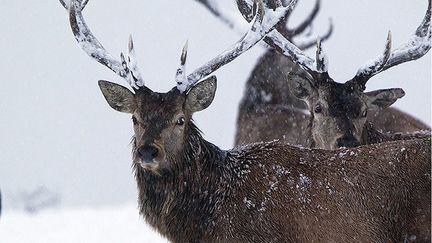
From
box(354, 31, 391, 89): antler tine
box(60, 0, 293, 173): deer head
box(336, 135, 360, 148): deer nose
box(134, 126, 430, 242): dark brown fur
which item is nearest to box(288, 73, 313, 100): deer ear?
box(354, 31, 391, 89): antler tine

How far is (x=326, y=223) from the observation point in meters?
7.09

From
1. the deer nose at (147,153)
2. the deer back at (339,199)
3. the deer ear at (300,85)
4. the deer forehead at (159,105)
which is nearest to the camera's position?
the deer back at (339,199)

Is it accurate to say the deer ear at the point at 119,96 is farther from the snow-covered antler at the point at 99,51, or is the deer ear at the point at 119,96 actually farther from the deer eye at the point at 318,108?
the deer eye at the point at 318,108

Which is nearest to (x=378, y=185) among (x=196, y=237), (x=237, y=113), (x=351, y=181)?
(x=351, y=181)

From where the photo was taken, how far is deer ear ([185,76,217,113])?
785cm

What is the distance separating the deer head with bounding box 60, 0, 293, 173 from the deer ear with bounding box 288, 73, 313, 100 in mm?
1656

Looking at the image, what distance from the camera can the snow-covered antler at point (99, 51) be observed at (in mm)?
7934

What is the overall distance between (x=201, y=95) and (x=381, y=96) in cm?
293

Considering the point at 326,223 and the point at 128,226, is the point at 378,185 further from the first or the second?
the point at 128,226

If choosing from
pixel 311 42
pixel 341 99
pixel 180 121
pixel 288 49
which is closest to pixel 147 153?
pixel 180 121

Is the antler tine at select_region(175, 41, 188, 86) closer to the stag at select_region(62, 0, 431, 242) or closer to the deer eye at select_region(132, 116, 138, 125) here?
the stag at select_region(62, 0, 431, 242)

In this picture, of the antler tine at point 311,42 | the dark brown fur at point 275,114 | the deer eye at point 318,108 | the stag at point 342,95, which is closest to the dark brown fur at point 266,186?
the stag at point 342,95

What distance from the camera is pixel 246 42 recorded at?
8398mm

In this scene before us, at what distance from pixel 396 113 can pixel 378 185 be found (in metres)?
5.66
